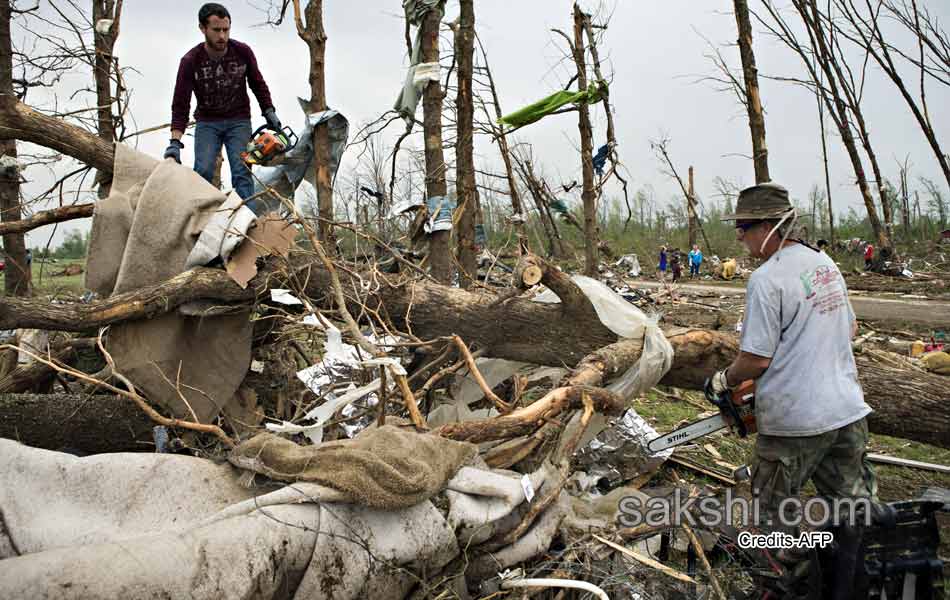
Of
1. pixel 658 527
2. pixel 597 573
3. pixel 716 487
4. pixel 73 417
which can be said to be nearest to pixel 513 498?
pixel 597 573

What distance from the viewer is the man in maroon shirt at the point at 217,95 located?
435 centimetres

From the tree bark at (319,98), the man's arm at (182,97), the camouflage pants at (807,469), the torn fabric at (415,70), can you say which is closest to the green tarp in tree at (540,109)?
the torn fabric at (415,70)

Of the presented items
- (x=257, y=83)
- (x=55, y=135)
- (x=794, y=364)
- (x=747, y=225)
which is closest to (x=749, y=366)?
(x=794, y=364)

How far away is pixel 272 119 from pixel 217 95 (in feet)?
1.28

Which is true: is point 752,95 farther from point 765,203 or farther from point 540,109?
point 765,203

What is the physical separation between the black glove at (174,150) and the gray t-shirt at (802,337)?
3586 mm

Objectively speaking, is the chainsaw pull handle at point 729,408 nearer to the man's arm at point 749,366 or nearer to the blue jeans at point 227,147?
the man's arm at point 749,366

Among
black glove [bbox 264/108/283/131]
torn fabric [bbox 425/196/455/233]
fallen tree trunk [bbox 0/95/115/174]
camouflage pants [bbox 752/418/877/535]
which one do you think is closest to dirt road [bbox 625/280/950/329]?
torn fabric [bbox 425/196/455/233]

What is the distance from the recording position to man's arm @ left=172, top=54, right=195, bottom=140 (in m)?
4.36

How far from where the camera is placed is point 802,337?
2496mm

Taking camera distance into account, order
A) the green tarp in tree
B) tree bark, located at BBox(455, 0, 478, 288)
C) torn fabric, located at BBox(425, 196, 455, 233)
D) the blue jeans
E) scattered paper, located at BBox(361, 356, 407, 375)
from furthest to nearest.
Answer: the green tarp in tree, tree bark, located at BBox(455, 0, 478, 288), torn fabric, located at BBox(425, 196, 455, 233), the blue jeans, scattered paper, located at BBox(361, 356, 407, 375)

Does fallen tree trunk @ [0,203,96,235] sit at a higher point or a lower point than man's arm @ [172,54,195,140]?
lower

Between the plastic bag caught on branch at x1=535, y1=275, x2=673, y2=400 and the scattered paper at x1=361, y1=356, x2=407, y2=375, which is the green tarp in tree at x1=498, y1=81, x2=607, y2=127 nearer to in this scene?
the plastic bag caught on branch at x1=535, y1=275, x2=673, y2=400

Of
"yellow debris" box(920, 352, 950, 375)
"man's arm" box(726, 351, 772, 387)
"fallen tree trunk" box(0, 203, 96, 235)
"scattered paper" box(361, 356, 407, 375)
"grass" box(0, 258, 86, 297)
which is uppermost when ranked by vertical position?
"fallen tree trunk" box(0, 203, 96, 235)
